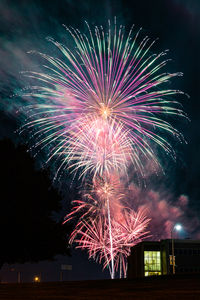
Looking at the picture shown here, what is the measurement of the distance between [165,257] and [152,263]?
10.7ft

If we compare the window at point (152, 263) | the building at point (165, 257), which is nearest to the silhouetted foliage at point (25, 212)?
the building at point (165, 257)

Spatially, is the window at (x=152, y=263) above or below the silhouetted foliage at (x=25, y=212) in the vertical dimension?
below

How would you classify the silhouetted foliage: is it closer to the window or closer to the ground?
the ground

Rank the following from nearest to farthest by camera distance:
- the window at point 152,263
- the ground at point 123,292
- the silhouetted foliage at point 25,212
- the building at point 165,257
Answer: the ground at point 123,292 < the silhouetted foliage at point 25,212 < the building at point 165,257 < the window at point 152,263

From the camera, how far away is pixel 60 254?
32906 millimetres

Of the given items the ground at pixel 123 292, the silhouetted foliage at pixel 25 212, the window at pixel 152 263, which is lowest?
the window at pixel 152 263

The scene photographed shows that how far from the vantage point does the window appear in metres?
63.3

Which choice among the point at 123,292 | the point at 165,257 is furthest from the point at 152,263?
the point at 123,292

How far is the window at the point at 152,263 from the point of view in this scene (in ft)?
208

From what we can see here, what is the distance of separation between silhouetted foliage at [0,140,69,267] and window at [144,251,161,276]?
3514 cm

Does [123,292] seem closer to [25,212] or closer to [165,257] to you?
[25,212]

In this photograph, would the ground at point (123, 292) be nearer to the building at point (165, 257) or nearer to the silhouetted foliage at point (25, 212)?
the silhouetted foliage at point (25, 212)

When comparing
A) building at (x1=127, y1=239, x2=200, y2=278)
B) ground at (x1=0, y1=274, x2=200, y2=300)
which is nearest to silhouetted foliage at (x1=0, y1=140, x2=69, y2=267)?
ground at (x1=0, y1=274, x2=200, y2=300)

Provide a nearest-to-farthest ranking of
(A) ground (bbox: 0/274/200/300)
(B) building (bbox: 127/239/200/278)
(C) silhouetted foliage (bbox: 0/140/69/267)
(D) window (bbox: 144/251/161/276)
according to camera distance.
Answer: (A) ground (bbox: 0/274/200/300), (C) silhouetted foliage (bbox: 0/140/69/267), (B) building (bbox: 127/239/200/278), (D) window (bbox: 144/251/161/276)
